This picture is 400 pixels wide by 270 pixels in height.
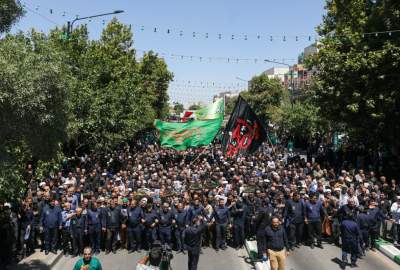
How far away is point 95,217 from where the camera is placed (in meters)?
11.7

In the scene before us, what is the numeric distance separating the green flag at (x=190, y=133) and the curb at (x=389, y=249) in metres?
13.1

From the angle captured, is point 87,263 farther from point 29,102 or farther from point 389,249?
point 389,249

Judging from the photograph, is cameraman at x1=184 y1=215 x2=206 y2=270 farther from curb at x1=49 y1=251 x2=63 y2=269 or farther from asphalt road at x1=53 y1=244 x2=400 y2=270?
curb at x1=49 y1=251 x2=63 y2=269

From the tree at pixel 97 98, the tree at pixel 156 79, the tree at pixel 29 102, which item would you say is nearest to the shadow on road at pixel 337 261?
the tree at pixel 29 102

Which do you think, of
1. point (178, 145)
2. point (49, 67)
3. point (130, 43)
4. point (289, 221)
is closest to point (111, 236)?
point (289, 221)

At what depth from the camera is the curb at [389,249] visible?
11254 mm

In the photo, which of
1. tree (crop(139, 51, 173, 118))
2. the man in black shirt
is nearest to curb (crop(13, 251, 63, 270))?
the man in black shirt

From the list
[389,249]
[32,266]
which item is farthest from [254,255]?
[32,266]

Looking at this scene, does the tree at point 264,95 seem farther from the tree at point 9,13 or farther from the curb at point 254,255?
the tree at point 9,13

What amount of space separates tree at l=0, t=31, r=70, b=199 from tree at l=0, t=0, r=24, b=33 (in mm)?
317

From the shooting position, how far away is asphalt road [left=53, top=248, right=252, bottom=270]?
10.9 metres

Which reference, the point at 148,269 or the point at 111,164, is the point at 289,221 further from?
the point at 111,164

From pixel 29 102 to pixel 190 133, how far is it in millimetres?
17402

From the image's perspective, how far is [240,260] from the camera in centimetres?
1141
